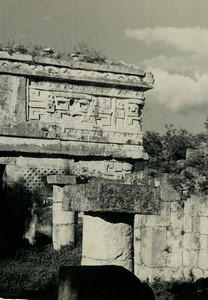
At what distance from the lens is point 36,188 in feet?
41.6

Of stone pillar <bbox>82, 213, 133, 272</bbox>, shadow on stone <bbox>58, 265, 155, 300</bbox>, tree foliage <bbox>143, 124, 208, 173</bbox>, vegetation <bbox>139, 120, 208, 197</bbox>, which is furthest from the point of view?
tree foliage <bbox>143, 124, 208, 173</bbox>

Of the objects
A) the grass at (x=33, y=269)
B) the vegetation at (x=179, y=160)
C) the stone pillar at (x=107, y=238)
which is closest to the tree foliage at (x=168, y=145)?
the vegetation at (x=179, y=160)

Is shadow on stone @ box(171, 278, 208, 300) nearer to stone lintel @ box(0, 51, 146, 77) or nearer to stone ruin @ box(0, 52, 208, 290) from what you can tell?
stone ruin @ box(0, 52, 208, 290)

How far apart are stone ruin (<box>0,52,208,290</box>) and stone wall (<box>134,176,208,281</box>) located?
0.05 ft

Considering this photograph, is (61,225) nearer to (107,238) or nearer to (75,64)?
(75,64)

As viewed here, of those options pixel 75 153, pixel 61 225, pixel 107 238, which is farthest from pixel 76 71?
pixel 107 238

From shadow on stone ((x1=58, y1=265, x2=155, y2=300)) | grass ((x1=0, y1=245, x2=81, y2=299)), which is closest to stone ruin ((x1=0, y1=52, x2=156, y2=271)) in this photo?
grass ((x1=0, y1=245, x2=81, y2=299))

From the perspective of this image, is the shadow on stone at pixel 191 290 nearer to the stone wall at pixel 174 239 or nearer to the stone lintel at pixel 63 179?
the stone wall at pixel 174 239

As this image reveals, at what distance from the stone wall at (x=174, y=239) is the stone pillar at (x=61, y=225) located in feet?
10.0

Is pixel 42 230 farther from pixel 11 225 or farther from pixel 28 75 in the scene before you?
pixel 28 75

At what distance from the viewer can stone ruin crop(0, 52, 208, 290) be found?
27.5 feet

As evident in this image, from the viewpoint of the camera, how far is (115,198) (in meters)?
4.71

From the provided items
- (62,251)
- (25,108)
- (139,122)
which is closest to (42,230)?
(62,251)

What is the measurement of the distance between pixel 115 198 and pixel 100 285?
1099mm
